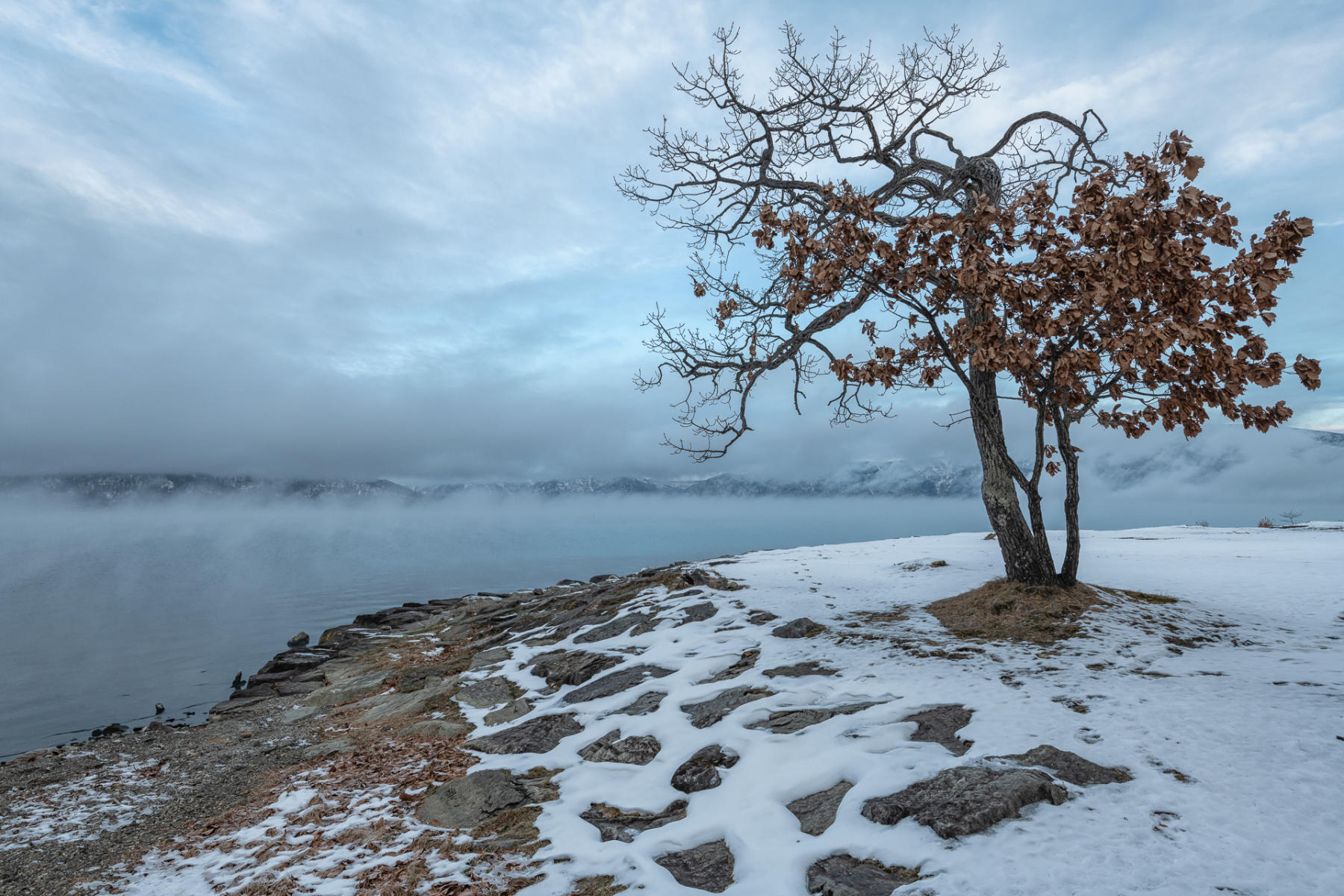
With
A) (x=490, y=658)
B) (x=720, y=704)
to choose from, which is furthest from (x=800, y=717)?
(x=490, y=658)

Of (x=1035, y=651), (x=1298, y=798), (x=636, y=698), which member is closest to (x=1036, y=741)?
(x=1298, y=798)

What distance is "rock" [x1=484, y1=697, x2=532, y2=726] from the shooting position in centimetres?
925

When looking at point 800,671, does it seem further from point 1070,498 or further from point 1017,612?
point 1070,498

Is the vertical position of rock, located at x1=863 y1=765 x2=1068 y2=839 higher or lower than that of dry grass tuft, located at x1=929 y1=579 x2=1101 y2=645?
lower

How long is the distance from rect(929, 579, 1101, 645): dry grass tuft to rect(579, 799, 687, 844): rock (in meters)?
5.48

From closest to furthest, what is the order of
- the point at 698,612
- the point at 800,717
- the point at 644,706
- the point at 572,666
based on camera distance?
the point at 800,717 < the point at 644,706 < the point at 572,666 < the point at 698,612

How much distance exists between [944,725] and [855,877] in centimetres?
231

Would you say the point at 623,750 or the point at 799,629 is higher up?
the point at 799,629

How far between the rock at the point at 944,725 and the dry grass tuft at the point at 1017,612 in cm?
311

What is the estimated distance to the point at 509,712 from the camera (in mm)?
9461

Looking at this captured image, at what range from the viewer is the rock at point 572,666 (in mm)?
10109

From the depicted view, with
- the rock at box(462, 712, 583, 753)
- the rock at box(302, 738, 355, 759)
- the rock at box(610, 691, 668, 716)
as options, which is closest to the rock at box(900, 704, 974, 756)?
the rock at box(610, 691, 668, 716)

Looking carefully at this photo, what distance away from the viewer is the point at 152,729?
13.6 metres

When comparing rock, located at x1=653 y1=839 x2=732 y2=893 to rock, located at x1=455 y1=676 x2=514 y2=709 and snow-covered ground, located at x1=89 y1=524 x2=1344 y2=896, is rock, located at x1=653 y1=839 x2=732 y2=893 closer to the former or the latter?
snow-covered ground, located at x1=89 y1=524 x2=1344 y2=896
